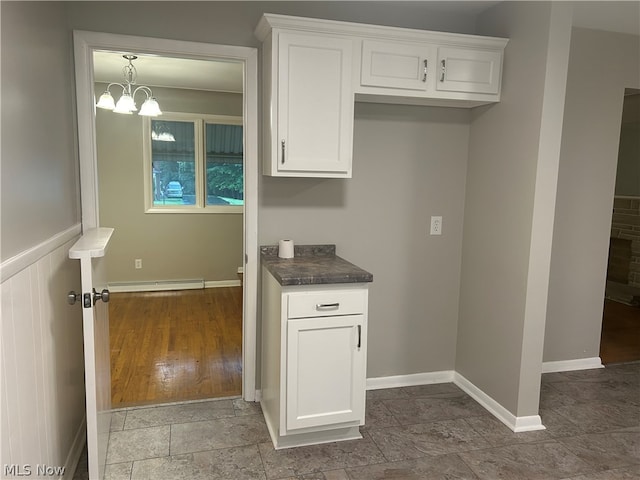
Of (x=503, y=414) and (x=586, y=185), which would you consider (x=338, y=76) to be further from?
(x=503, y=414)

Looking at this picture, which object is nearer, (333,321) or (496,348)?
(333,321)

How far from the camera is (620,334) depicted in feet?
13.6

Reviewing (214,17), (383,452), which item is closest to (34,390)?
(383,452)

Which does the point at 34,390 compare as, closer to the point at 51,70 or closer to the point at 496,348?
the point at 51,70

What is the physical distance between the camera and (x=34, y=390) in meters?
1.59

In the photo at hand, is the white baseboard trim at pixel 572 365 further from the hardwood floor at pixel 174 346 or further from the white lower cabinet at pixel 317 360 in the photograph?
the hardwood floor at pixel 174 346

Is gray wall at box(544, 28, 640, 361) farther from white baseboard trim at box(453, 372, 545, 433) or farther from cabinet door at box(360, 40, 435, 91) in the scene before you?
cabinet door at box(360, 40, 435, 91)

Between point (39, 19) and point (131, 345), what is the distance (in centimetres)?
260

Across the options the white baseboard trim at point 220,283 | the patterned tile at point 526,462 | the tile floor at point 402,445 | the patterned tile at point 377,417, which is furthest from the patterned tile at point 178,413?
the white baseboard trim at point 220,283

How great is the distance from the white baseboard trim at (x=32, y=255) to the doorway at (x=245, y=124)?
0.35 metres

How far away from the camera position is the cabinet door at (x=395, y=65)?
96.0 inches

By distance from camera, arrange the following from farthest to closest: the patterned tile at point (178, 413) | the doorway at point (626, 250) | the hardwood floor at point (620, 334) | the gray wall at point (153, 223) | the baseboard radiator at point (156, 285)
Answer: the baseboard radiator at point (156, 285) → the gray wall at point (153, 223) → the doorway at point (626, 250) → the hardwood floor at point (620, 334) → the patterned tile at point (178, 413)

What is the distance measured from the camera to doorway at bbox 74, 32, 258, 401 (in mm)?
2371

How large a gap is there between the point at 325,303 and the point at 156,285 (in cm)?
380
